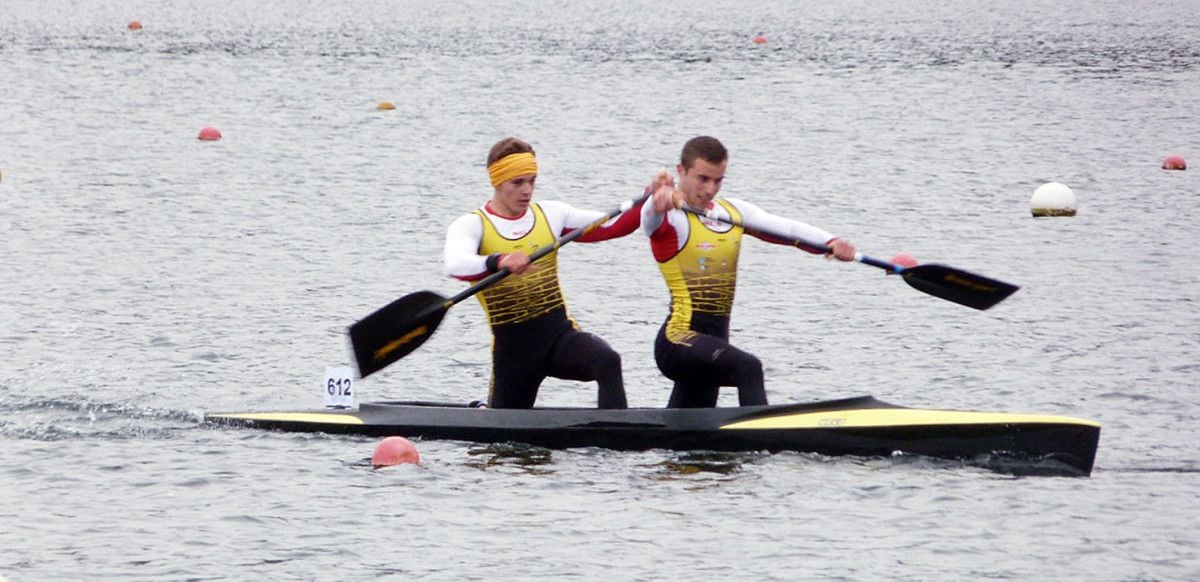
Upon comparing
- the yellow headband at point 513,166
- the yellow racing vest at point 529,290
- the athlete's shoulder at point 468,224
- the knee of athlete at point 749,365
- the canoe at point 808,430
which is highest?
the yellow headband at point 513,166

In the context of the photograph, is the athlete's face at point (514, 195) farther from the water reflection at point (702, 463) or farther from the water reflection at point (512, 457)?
the water reflection at point (702, 463)

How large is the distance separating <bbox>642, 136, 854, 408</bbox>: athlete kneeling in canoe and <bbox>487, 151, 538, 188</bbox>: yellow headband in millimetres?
664

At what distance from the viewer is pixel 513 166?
1016 cm

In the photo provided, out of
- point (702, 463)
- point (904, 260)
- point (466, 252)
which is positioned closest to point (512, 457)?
point (702, 463)

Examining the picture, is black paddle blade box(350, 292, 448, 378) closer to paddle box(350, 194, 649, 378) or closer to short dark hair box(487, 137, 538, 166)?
paddle box(350, 194, 649, 378)

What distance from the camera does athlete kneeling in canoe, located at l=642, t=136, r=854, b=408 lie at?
10.1 m

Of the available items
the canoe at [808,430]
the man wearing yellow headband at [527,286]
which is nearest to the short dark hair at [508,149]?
the man wearing yellow headband at [527,286]

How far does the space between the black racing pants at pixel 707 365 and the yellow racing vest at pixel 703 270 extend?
0.05 metres

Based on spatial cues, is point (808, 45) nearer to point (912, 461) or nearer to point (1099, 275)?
point (1099, 275)

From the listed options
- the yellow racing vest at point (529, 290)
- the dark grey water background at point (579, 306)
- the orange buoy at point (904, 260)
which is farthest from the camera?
the orange buoy at point (904, 260)

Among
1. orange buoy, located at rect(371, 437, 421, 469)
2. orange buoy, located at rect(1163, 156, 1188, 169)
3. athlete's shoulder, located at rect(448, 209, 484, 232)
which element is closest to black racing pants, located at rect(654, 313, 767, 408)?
athlete's shoulder, located at rect(448, 209, 484, 232)

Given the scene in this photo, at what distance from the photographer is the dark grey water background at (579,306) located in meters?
9.12

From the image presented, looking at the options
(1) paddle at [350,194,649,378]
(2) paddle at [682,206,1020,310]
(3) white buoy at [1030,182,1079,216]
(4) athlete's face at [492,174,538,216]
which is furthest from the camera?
(3) white buoy at [1030,182,1079,216]

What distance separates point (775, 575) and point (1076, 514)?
5.67 ft
